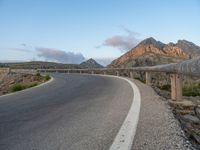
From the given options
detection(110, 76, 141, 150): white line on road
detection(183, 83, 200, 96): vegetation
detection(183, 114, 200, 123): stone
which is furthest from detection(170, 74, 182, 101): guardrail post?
detection(183, 83, 200, 96): vegetation

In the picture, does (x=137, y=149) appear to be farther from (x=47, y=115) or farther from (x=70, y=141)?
(x=47, y=115)

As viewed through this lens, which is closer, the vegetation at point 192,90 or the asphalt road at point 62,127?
the asphalt road at point 62,127

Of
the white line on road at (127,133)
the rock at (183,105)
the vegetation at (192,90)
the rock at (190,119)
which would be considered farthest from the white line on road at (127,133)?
the vegetation at (192,90)

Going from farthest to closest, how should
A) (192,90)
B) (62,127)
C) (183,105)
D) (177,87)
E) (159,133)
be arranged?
(192,90) → (177,87) → (183,105) → (62,127) → (159,133)

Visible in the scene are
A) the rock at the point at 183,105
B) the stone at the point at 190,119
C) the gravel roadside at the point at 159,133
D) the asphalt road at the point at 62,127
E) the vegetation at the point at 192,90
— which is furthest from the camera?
the vegetation at the point at 192,90

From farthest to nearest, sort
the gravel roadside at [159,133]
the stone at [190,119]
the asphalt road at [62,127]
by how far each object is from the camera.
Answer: the stone at [190,119] < the asphalt road at [62,127] < the gravel roadside at [159,133]

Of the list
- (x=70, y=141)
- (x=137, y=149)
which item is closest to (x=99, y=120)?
(x=70, y=141)

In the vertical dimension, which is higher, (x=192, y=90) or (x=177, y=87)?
(x=177, y=87)

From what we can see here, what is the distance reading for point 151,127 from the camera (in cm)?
586

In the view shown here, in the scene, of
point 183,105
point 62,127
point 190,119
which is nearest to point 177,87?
point 183,105

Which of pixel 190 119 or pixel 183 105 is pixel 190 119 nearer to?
pixel 190 119

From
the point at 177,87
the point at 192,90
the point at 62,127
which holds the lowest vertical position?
the point at 192,90

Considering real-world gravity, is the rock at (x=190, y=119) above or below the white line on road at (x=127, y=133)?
below

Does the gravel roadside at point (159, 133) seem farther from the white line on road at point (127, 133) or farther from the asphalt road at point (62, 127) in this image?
the asphalt road at point (62, 127)
